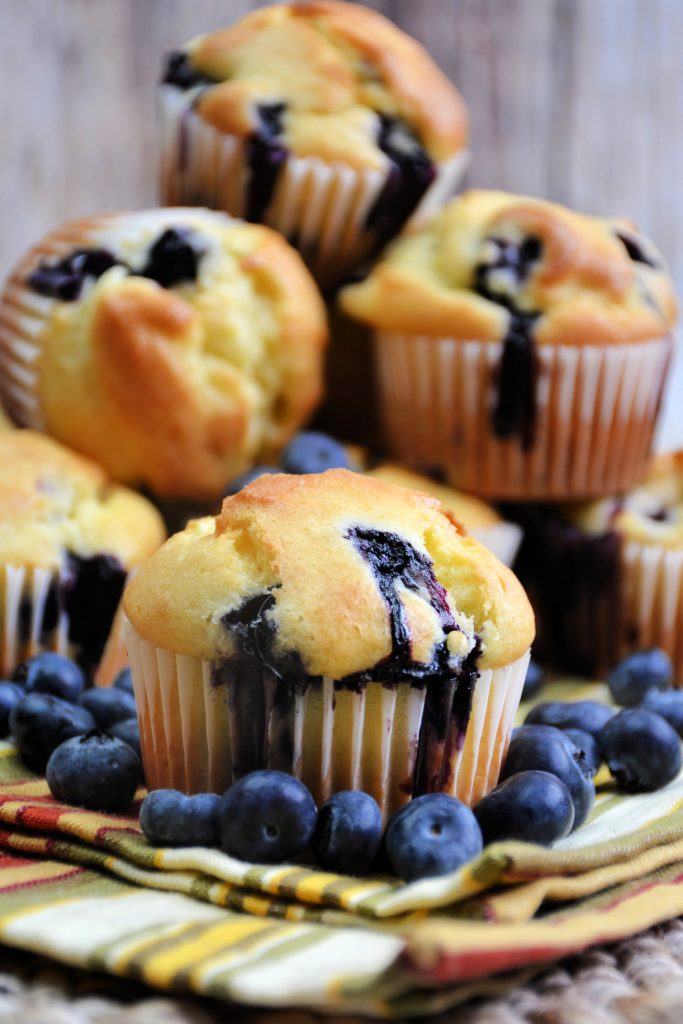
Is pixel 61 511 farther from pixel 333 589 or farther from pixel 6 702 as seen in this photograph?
pixel 333 589

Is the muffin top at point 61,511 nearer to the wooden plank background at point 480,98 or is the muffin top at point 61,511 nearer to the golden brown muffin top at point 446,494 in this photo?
the golden brown muffin top at point 446,494

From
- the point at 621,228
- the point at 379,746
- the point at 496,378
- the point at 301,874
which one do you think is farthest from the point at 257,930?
the point at 621,228

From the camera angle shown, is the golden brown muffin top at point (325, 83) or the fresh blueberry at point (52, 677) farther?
the golden brown muffin top at point (325, 83)

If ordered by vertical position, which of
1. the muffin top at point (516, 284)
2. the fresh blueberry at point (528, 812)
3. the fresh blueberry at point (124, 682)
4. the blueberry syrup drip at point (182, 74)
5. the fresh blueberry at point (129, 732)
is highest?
the blueberry syrup drip at point (182, 74)

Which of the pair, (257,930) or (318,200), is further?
(318,200)

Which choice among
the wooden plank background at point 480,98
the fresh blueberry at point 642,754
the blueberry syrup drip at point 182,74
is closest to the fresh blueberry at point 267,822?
the fresh blueberry at point 642,754

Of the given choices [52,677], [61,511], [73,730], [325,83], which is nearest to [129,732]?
[73,730]

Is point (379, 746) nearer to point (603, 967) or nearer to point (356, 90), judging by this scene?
point (603, 967)
